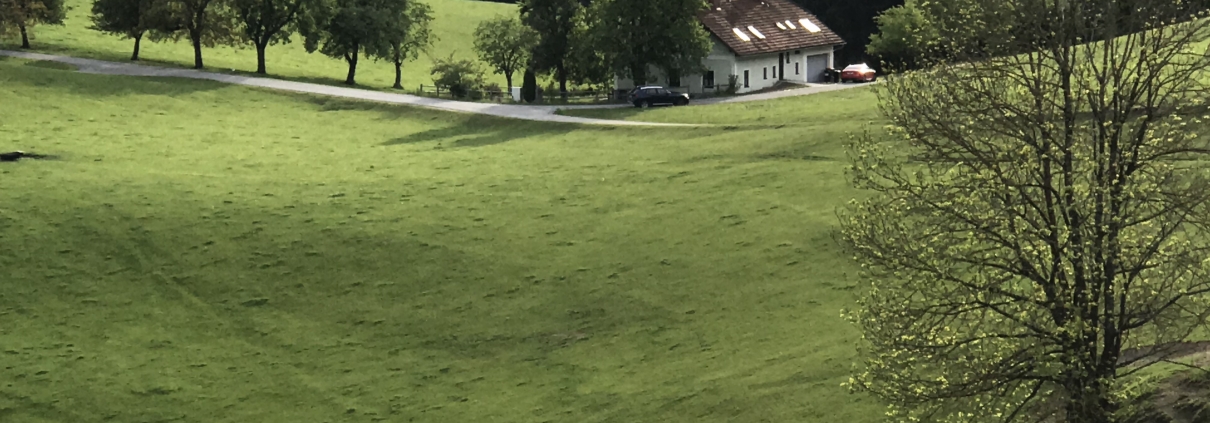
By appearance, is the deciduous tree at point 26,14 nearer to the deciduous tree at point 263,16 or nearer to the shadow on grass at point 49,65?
the shadow on grass at point 49,65

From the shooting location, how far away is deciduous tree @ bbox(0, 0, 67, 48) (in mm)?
76062

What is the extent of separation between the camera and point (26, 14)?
77188 mm

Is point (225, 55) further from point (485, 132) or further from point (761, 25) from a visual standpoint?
point (761, 25)

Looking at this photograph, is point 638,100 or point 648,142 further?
point 638,100

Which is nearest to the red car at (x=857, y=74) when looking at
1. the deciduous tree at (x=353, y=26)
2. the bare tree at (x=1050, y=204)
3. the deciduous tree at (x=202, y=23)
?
the deciduous tree at (x=353, y=26)

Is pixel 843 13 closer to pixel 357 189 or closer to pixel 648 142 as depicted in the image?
pixel 648 142

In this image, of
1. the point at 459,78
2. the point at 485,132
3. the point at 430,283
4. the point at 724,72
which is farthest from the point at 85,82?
the point at 430,283

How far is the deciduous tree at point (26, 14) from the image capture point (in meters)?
76.1

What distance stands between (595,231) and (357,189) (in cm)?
1142

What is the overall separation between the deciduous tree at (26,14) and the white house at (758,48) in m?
39.1

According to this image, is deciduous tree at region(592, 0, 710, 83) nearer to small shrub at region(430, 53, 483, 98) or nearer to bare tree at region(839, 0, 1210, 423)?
small shrub at region(430, 53, 483, 98)

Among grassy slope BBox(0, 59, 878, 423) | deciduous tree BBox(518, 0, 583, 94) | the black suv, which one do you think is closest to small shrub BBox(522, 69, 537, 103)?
deciduous tree BBox(518, 0, 583, 94)

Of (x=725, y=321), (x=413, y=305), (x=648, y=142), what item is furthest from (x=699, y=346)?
(x=648, y=142)

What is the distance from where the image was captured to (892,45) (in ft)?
272
